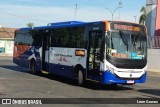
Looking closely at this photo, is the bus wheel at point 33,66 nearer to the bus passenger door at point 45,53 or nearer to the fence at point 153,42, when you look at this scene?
the bus passenger door at point 45,53

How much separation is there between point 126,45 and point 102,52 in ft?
3.81

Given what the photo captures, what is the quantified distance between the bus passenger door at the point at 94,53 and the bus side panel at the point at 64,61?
494 millimetres

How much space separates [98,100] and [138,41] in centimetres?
527

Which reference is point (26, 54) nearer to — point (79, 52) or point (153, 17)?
point (79, 52)

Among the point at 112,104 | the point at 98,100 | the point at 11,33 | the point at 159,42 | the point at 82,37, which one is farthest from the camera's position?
the point at 11,33

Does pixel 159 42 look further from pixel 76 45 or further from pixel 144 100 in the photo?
pixel 144 100

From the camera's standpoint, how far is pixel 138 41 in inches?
714

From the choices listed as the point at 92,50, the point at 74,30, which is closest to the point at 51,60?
the point at 74,30

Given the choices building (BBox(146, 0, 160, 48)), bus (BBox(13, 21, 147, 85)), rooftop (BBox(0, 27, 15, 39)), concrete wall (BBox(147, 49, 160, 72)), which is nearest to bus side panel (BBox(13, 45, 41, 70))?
bus (BBox(13, 21, 147, 85))

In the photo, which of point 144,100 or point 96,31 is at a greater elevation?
point 96,31

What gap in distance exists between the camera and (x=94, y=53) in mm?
17938

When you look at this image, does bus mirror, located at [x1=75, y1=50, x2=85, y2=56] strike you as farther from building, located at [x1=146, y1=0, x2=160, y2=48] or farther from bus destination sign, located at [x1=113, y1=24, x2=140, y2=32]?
building, located at [x1=146, y1=0, x2=160, y2=48]

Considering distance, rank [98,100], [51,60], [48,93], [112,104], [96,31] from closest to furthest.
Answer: [112,104]
[98,100]
[48,93]
[96,31]
[51,60]

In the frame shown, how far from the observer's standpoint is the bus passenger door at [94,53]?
57.9 ft
